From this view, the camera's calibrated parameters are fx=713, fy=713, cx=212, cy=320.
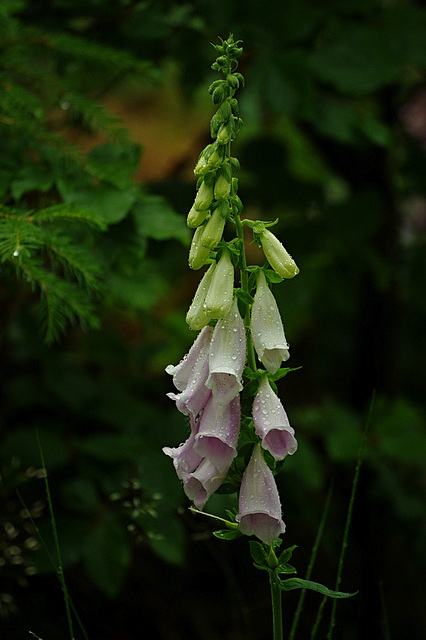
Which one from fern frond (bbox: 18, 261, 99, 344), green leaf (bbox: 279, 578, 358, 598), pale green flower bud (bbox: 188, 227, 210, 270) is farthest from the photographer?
fern frond (bbox: 18, 261, 99, 344)

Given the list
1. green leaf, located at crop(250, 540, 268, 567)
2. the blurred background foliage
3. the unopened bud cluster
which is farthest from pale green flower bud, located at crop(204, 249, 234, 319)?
the blurred background foliage

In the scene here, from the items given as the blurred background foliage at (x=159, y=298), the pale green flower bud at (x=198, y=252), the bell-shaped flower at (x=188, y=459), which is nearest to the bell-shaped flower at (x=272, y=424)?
the bell-shaped flower at (x=188, y=459)

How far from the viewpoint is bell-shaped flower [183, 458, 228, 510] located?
120cm

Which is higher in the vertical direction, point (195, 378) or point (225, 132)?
point (225, 132)

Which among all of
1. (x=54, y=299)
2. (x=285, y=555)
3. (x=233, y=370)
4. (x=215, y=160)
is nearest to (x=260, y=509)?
(x=285, y=555)

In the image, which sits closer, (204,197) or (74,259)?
(204,197)

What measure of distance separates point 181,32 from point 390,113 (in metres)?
1.14

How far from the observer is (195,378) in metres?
1.24

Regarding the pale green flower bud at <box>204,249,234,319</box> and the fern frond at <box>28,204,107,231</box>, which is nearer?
the pale green flower bud at <box>204,249,234,319</box>

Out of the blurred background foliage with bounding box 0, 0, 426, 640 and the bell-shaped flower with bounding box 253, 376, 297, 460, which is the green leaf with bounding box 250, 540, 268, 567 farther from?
the blurred background foliage with bounding box 0, 0, 426, 640

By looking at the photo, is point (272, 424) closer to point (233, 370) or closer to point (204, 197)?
point (233, 370)

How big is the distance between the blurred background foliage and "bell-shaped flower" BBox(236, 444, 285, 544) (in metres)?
0.49

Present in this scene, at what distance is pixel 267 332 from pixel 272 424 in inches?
6.1

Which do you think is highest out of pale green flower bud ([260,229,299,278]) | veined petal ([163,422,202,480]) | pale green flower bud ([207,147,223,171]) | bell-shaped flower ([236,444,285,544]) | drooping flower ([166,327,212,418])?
pale green flower bud ([207,147,223,171])
